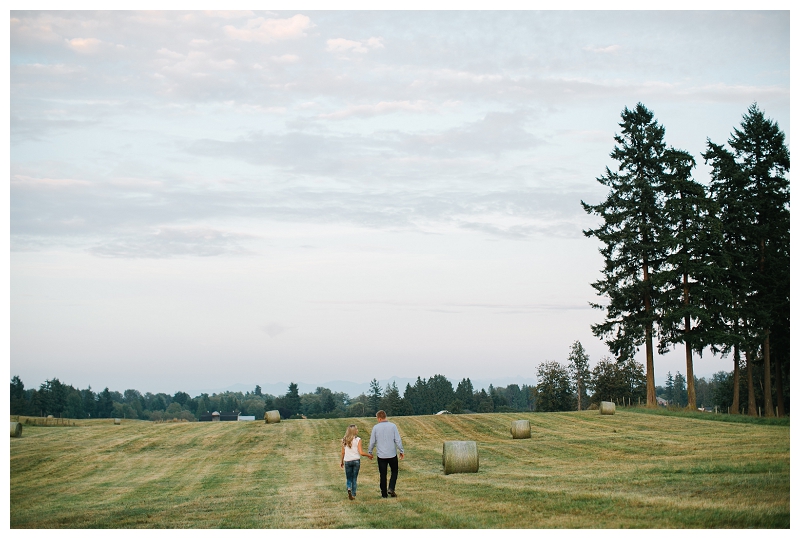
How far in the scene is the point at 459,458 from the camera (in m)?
22.1

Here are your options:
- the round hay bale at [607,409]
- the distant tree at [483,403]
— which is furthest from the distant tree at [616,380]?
the round hay bale at [607,409]

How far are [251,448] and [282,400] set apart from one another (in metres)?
158

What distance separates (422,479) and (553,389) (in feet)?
304

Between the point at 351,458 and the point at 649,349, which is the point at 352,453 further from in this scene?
the point at 649,349

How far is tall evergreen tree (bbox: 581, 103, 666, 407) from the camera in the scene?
48281mm

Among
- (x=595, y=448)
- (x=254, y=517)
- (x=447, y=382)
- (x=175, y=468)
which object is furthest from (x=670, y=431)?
(x=447, y=382)

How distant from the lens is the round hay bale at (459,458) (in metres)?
22.0

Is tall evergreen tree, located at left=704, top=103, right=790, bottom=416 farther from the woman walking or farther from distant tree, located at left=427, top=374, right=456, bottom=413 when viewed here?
distant tree, located at left=427, top=374, right=456, bottom=413

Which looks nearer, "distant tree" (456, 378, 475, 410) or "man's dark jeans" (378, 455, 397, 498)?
"man's dark jeans" (378, 455, 397, 498)

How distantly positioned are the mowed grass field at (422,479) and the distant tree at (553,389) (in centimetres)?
7064

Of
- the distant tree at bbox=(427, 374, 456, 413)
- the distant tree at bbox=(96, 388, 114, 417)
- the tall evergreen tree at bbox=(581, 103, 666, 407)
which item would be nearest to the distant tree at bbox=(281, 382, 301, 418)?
the distant tree at bbox=(427, 374, 456, 413)

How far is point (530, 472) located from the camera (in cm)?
2216

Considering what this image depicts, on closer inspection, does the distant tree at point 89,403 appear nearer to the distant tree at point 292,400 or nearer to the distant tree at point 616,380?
the distant tree at point 292,400

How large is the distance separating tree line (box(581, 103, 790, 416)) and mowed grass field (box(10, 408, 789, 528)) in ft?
29.2
